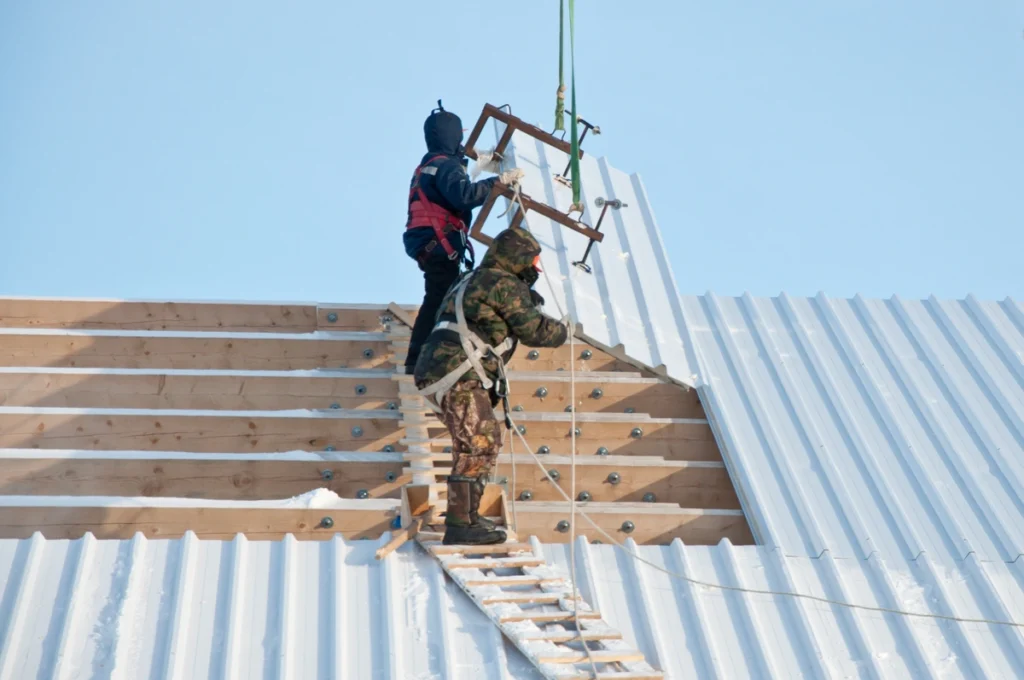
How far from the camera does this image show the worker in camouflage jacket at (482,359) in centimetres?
629

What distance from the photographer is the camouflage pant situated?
6293 mm

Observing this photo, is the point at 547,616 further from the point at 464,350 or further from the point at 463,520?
the point at 464,350

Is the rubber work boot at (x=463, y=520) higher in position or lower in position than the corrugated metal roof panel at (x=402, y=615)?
higher

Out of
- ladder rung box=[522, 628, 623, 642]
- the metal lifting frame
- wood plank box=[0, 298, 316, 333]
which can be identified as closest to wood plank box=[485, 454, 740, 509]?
the metal lifting frame

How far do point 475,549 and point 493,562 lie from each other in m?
0.13

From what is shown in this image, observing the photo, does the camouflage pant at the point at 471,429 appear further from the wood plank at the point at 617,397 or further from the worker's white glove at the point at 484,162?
the worker's white glove at the point at 484,162

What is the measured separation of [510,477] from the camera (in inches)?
292

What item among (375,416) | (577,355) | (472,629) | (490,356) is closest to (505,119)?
(577,355)

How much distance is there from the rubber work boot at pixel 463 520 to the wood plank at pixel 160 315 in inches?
130

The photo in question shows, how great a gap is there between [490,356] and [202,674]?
82.9 inches

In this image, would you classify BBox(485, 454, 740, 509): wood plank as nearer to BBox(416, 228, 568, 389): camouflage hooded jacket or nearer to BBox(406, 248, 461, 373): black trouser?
BBox(406, 248, 461, 373): black trouser

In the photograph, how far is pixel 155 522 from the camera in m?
6.64

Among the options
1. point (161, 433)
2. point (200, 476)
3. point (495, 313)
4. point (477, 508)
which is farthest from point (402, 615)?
point (161, 433)

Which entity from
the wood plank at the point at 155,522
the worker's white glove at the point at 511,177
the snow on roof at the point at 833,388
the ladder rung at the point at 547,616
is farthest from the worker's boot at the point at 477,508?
the worker's white glove at the point at 511,177
